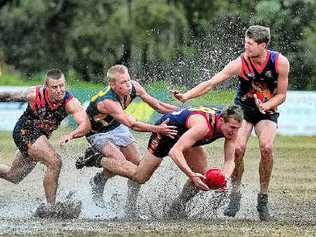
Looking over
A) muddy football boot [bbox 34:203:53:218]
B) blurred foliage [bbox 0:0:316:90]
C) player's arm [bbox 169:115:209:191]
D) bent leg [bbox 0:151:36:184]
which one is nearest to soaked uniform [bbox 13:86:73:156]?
bent leg [bbox 0:151:36:184]

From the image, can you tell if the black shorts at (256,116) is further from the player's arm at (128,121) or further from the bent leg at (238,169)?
the player's arm at (128,121)

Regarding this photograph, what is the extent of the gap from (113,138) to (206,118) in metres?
1.61

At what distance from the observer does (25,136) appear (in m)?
12.0

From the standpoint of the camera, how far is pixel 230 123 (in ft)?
35.6

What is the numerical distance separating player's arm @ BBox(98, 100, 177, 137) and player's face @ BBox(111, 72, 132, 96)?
0.14 m

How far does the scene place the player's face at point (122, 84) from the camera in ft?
38.4

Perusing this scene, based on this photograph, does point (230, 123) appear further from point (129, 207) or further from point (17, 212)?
point (17, 212)

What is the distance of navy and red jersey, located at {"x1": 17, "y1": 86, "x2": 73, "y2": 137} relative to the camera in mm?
11930

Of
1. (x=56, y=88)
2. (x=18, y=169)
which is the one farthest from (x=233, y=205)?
(x=18, y=169)

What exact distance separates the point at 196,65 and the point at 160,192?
26.1 ft

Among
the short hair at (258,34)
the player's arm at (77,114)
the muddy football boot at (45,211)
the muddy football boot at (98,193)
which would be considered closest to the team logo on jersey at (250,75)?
the short hair at (258,34)

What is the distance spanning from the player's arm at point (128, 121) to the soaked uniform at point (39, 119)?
0.43 metres

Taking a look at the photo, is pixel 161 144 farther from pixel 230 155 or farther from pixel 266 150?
pixel 266 150

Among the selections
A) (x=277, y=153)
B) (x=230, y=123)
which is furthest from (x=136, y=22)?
(x=230, y=123)
